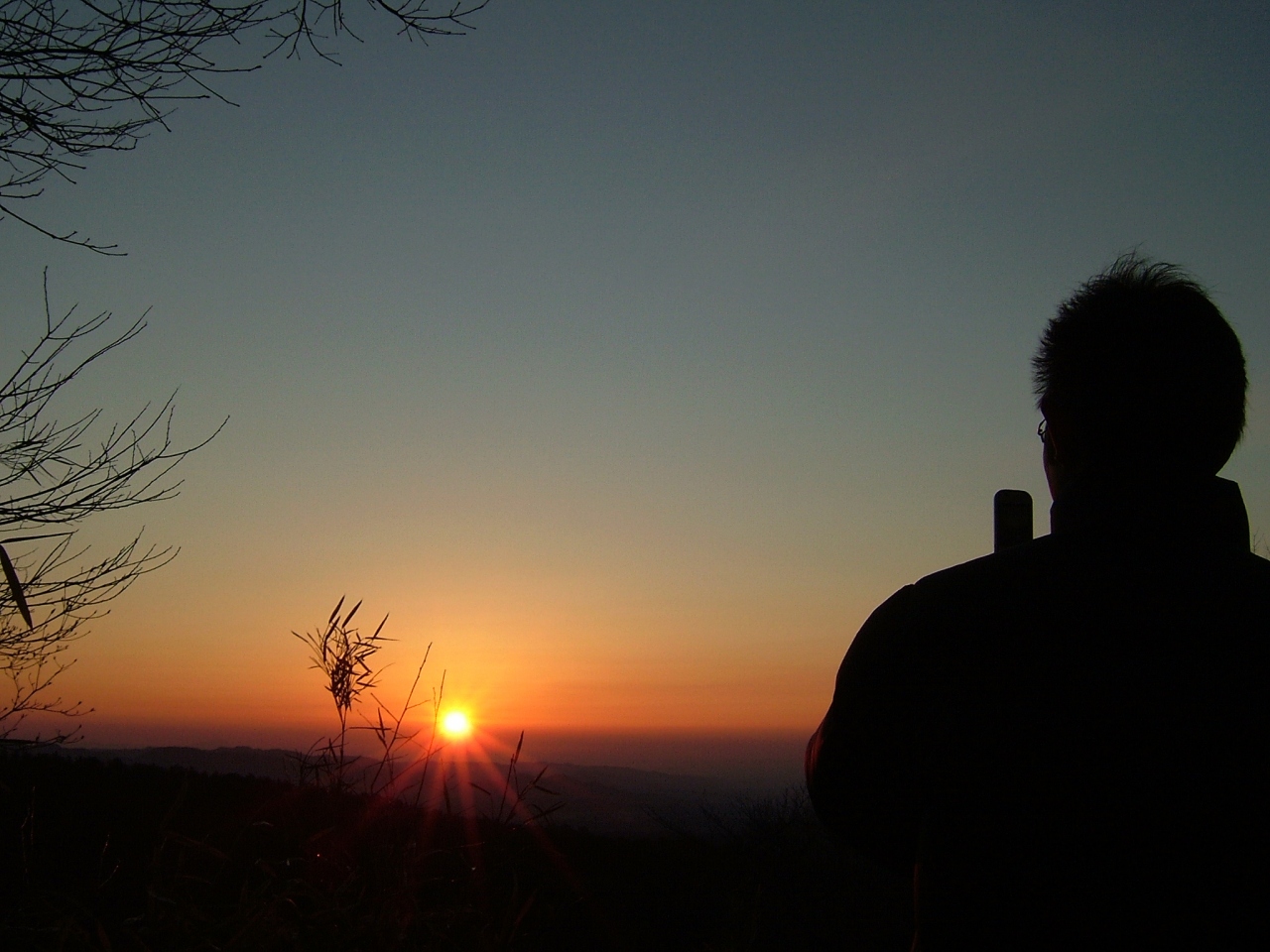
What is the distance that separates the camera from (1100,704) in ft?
4.23

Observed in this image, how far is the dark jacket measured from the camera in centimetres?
124

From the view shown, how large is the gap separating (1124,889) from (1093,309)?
95cm

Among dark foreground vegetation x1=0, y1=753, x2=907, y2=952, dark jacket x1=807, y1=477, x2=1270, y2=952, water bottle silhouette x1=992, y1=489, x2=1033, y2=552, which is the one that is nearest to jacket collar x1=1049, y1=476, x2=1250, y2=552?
dark jacket x1=807, y1=477, x2=1270, y2=952

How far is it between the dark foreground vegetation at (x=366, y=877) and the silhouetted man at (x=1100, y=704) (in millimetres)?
1245

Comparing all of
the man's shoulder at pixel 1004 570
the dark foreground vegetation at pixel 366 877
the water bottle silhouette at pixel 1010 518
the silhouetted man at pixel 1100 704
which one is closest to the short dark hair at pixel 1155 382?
the silhouetted man at pixel 1100 704

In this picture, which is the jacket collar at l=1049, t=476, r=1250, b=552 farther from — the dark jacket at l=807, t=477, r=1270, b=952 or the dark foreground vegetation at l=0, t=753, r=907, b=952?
the dark foreground vegetation at l=0, t=753, r=907, b=952

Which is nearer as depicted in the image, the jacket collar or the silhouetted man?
the silhouetted man

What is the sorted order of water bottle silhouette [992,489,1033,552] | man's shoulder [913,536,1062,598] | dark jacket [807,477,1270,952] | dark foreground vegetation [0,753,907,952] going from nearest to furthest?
1. dark jacket [807,477,1270,952]
2. man's shoulder [913,536,1062,598]
3. dark foreground vegetation [0,753,907,952]
4. water bottle silhouette [992,489,1033,552]

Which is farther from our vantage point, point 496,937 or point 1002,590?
point 496,937

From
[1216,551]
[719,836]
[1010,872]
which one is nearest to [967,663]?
[1010,872]

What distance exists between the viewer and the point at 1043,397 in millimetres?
1678

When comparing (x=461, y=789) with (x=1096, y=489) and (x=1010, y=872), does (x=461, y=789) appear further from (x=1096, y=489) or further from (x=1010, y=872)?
(x=1096, y=489)

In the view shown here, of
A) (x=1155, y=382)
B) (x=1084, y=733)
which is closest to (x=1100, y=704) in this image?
(x=1084, y=733)

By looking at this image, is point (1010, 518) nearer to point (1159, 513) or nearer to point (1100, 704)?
point (1159, 513)
